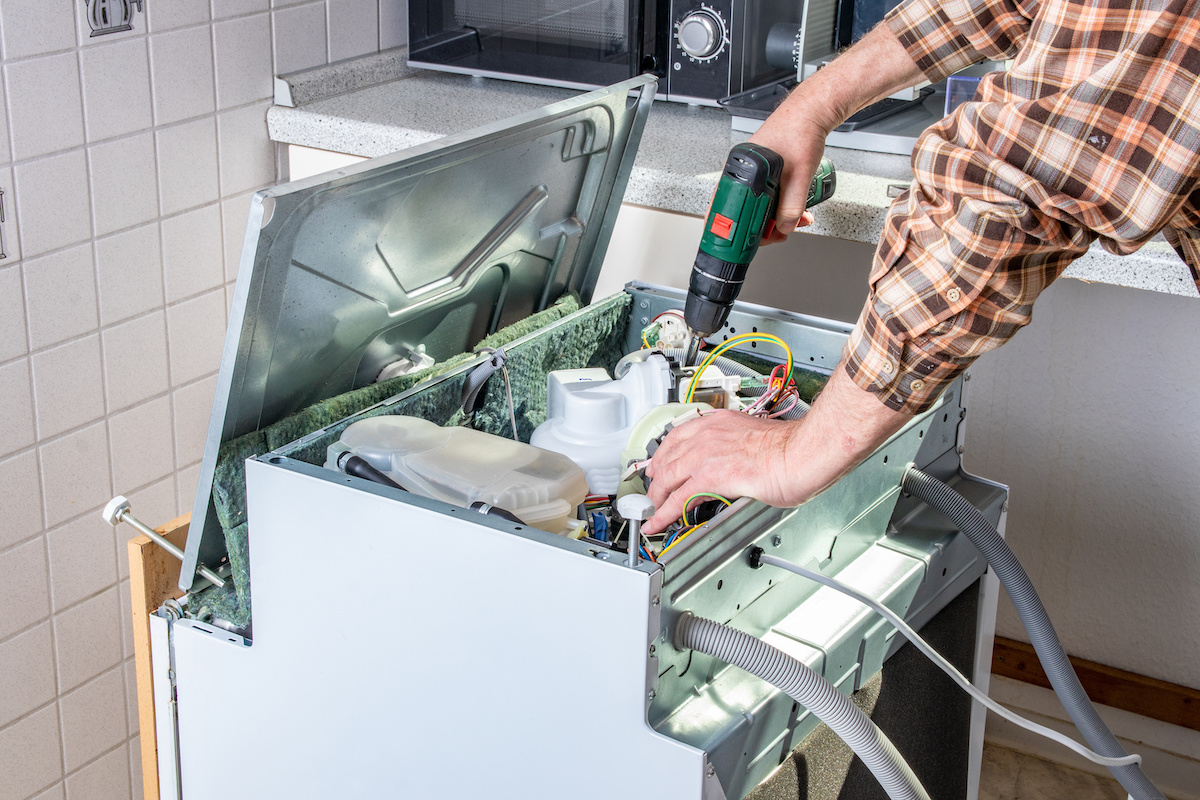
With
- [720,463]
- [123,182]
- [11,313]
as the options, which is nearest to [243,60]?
[123,182]

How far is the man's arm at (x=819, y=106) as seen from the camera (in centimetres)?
119

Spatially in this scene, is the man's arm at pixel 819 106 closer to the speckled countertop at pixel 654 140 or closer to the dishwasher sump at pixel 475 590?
the dishwasher sump at pixel 475 590

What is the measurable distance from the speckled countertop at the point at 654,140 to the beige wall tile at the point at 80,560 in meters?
0.65

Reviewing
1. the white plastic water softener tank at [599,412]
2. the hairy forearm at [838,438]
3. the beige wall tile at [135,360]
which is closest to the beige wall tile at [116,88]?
the beige wall tile at [135,360]

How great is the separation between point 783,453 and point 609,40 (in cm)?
107

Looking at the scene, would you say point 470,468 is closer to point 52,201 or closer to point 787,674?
point 787,674

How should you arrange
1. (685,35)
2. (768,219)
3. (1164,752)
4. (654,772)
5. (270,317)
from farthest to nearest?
1. (1164,752)
2. (685,35)
3. (768,219)
4. (270,317)
5. (654,772)

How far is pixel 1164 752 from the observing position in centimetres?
190

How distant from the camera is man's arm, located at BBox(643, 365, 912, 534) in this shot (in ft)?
2.93

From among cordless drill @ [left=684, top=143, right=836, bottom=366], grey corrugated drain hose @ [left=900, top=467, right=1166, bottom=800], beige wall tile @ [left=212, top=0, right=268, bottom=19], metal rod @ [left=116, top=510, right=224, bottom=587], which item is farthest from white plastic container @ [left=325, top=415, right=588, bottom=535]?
→ beige wall tile @ [left=212, top=0, right=268, bottom=19]

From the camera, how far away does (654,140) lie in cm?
171

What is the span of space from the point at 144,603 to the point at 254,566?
0.53ft

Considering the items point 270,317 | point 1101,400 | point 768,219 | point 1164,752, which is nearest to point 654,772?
point 270,317

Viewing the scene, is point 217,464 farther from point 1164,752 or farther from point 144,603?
point 1164,752
